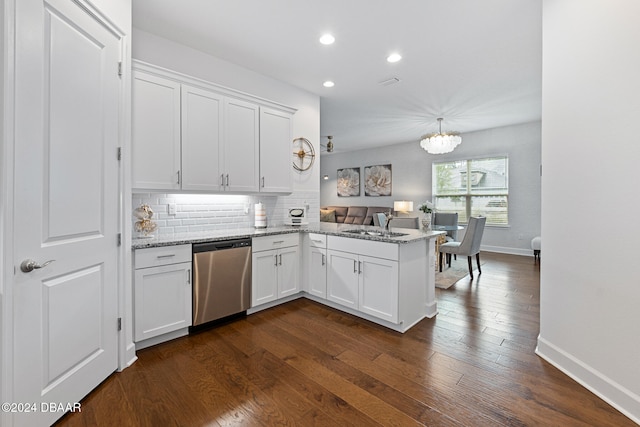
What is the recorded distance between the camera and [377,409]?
1635mm

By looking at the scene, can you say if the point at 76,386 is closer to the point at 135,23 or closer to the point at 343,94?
the point at 135,23

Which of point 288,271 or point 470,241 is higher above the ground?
point 470,241

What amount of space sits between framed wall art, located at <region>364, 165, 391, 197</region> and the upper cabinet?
520cm

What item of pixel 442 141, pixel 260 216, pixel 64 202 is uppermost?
pixel 442 141

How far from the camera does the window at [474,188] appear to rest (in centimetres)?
636

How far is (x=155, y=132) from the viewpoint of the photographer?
247cm

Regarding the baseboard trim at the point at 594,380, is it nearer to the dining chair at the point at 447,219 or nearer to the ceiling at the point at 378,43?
the ceiling at the point at 378,43

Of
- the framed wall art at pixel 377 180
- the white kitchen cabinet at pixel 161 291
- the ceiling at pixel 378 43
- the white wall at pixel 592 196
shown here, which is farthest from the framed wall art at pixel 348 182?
the white kitchen cabinet at pixel 161 291

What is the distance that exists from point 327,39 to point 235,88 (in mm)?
1272

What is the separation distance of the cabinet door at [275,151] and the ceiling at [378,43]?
65 cm

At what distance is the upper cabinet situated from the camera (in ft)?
7.94

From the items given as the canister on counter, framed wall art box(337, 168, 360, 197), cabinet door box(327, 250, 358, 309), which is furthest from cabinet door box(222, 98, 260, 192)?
framed wall art box(337, 168, 360, 197)

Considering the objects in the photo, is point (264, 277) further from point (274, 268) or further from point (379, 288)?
point (379, 288)

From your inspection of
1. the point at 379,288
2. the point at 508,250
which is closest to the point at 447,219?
the point at 508,250
